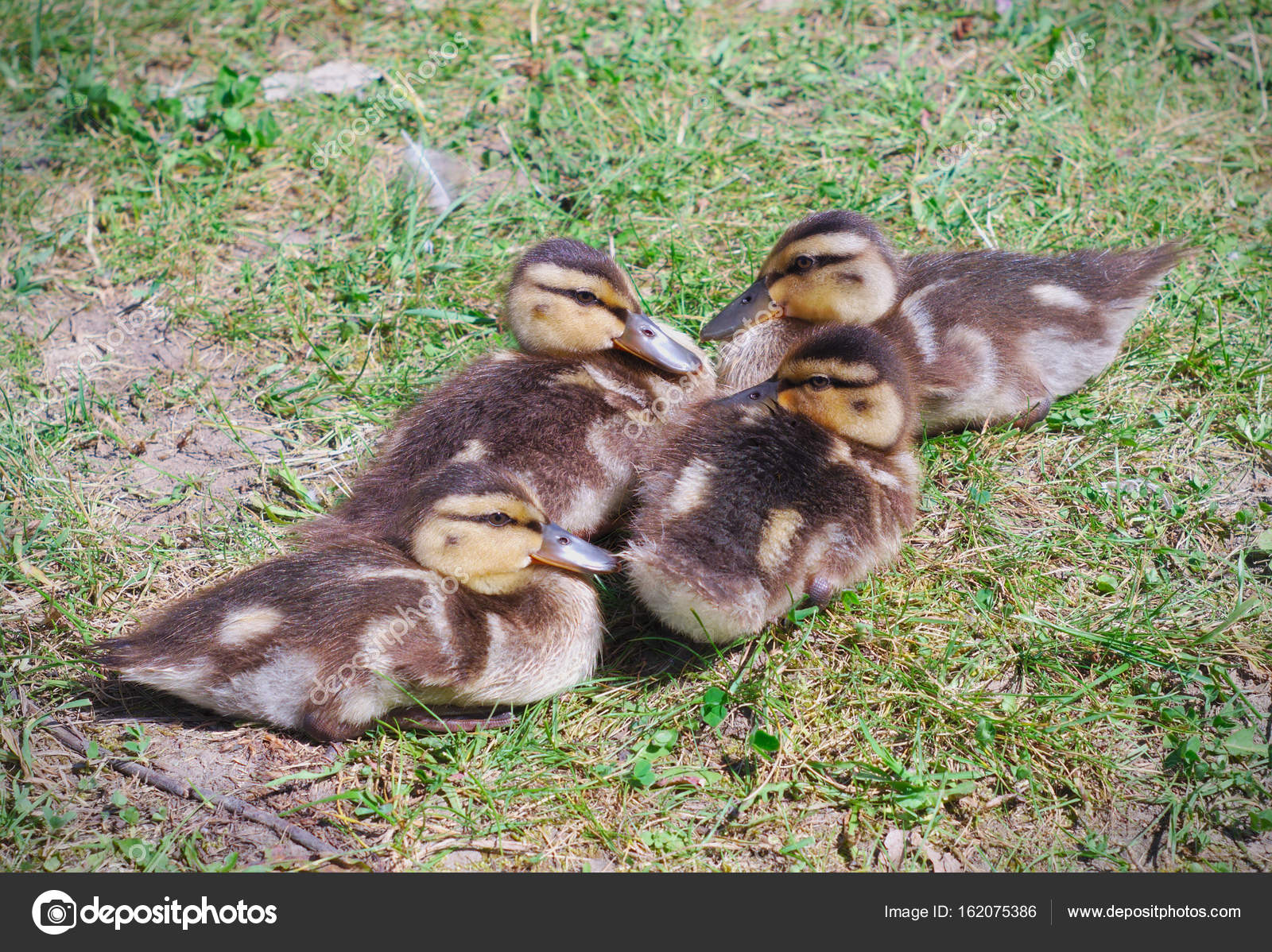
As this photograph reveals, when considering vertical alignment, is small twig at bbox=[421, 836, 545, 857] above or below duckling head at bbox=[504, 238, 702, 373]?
below

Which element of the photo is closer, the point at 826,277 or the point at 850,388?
the point at 850,388

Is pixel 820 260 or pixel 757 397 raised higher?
pixel 820 260

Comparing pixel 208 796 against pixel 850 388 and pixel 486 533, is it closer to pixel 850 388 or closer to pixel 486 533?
pixel 486 533

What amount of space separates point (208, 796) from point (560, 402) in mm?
1261

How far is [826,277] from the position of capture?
3035 mm

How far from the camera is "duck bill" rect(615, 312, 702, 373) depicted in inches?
113

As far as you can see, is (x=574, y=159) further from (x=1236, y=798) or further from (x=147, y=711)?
(x=1236, y=798)

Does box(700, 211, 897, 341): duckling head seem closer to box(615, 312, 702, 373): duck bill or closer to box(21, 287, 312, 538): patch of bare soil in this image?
box(615, 312, 702, 373): duck bill

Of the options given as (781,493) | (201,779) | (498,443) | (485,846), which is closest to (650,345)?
(498,443)

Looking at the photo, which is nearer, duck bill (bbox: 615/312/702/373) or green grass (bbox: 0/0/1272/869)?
green grass (bbox: 0/0/1272/869)

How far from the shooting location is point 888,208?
3.87m
